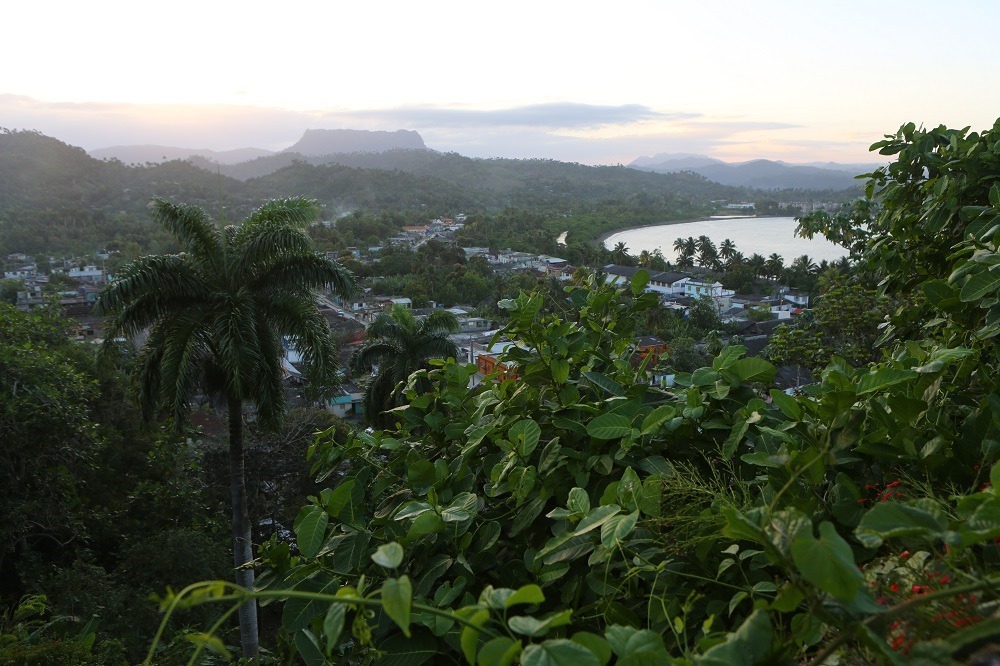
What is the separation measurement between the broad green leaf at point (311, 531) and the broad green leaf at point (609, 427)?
48cm

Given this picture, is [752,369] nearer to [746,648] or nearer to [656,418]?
[656,418]

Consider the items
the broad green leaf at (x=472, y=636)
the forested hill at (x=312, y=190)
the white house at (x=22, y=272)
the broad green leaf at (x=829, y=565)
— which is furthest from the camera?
the forested hill at (x=312, y=190)

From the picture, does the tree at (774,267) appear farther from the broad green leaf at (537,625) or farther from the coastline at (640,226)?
the broad green leaf at (537,625)

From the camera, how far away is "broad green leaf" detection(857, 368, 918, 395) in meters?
1.03

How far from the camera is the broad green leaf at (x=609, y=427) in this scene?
121 centimetres

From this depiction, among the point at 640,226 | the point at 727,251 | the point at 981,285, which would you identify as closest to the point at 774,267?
the point at 727,251

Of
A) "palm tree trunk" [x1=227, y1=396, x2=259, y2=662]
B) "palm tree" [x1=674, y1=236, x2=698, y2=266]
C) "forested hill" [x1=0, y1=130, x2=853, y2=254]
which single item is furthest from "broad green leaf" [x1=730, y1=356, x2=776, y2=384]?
"palm tree" [x1=674, y1=236, x2=698, y2=266]

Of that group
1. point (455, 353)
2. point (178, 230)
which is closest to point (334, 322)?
point (455, 353)

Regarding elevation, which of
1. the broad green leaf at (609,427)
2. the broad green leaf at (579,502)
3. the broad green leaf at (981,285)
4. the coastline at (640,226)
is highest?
the broad green leaf at (981,285)

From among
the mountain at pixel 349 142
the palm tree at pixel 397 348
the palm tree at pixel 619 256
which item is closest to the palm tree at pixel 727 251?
the palm tree at pixel 619 256

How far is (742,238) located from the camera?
5894 centimetres

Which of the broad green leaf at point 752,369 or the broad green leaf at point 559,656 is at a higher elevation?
the broad green leaf at point 752,369

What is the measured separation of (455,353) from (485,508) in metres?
8.97

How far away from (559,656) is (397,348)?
32.1 ft
